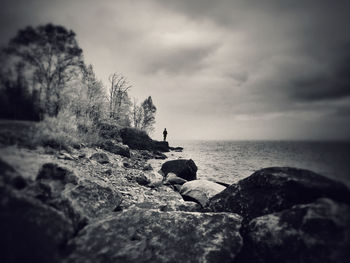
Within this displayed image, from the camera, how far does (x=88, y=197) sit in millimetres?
3525

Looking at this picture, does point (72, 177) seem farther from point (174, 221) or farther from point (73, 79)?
point (73, 79)

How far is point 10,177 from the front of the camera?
246 centimetres

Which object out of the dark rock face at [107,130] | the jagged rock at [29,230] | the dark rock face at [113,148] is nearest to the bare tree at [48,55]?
the jagged rock at [29,230]

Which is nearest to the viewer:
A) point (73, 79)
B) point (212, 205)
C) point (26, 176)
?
point (26, 176)

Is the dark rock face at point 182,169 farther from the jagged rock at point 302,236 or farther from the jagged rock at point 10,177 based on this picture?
the jagged rock at point 10,177

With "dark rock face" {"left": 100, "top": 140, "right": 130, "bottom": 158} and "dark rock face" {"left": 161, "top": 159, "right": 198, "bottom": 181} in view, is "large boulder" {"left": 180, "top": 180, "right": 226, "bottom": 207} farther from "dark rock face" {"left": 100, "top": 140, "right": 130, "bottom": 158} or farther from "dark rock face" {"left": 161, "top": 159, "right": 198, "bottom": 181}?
"dark rock face" {"left": 100, "top": 140, "right": 130, "bottom": 158}

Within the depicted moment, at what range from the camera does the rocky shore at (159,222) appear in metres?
2.28

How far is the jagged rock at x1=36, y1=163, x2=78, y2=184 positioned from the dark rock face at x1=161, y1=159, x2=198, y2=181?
364 inches

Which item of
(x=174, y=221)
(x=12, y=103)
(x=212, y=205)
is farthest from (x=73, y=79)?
(x=212, y=205)

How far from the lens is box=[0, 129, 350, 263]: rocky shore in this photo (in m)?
2.28

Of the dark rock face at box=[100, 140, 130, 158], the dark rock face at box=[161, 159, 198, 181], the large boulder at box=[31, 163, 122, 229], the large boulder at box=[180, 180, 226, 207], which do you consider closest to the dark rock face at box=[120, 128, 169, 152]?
the dark rock face at box=[100, 140, 130, 158]

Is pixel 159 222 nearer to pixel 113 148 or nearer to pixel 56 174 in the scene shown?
pixel 56 174

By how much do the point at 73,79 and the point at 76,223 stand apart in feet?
14.2

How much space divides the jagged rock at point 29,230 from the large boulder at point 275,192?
127 inches
